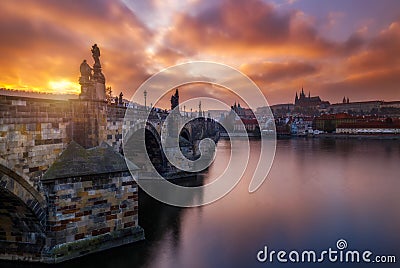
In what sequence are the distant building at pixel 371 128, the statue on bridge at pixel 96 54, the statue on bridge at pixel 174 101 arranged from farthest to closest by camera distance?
the distant building at pixel 371 128
the statue on bridge at pixel 174 101
the statue on bridge at pixel 96 54

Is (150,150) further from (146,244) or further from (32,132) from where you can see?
(32,132)

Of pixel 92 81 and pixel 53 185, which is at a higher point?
pixel 92 81

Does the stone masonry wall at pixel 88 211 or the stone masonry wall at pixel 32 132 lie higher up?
the stone masonry wall at pixel 32 132

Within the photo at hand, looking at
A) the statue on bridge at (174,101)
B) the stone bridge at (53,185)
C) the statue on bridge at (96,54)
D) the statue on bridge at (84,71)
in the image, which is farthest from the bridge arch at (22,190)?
the statue on bridge at (174,101)

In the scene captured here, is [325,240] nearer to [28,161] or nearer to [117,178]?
[117,178]

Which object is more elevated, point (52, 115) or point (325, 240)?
point (52, 115)

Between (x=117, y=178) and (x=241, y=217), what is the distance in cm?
713

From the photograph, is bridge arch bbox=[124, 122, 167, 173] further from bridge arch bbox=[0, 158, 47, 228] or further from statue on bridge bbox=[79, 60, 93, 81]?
bridge arch bbox=[0, 158, 47, 228]

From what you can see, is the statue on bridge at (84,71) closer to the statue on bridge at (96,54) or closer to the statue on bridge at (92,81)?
the statue on bridge at (92,81)

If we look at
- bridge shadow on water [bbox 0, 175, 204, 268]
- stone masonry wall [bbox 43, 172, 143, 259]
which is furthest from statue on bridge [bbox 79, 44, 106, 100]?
bridge shadow on water [bbox 0, 175, 204, 268]

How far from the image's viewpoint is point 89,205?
993cm

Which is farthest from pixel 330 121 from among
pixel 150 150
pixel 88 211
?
pixel 88 211

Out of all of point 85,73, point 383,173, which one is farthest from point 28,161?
point 383,173

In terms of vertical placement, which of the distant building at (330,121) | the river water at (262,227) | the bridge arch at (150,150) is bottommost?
the river water at (262,227)
